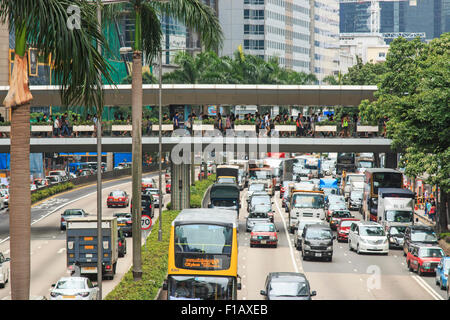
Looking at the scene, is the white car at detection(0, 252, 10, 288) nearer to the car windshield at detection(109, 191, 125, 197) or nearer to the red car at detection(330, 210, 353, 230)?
the red car at detection(330, 210, 353, 230)

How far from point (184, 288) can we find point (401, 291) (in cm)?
1169

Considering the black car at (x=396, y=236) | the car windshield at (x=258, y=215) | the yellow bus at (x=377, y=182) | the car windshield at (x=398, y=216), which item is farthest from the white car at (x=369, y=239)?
the yellow bus at (x=377, y=182)

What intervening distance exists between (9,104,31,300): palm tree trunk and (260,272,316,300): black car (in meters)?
12.8

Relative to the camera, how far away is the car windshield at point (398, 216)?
49.8 metres

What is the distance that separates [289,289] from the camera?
25.0m

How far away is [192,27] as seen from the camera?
83.7ft

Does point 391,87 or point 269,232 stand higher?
point 391,87

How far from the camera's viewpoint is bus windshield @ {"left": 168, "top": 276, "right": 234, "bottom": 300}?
78.8 feet

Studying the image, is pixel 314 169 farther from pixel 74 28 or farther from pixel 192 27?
pixel 74 28

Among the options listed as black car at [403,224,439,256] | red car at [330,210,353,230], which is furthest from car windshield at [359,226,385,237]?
red car at [330,210,353,230]

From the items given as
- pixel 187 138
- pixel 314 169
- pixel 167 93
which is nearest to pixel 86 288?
pixel 187 138

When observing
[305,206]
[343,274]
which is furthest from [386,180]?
[343,274]

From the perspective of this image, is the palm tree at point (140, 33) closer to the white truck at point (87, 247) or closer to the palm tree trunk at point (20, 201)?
the white truck at point (87, 247)

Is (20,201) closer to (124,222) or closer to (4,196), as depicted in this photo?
(124,222)
